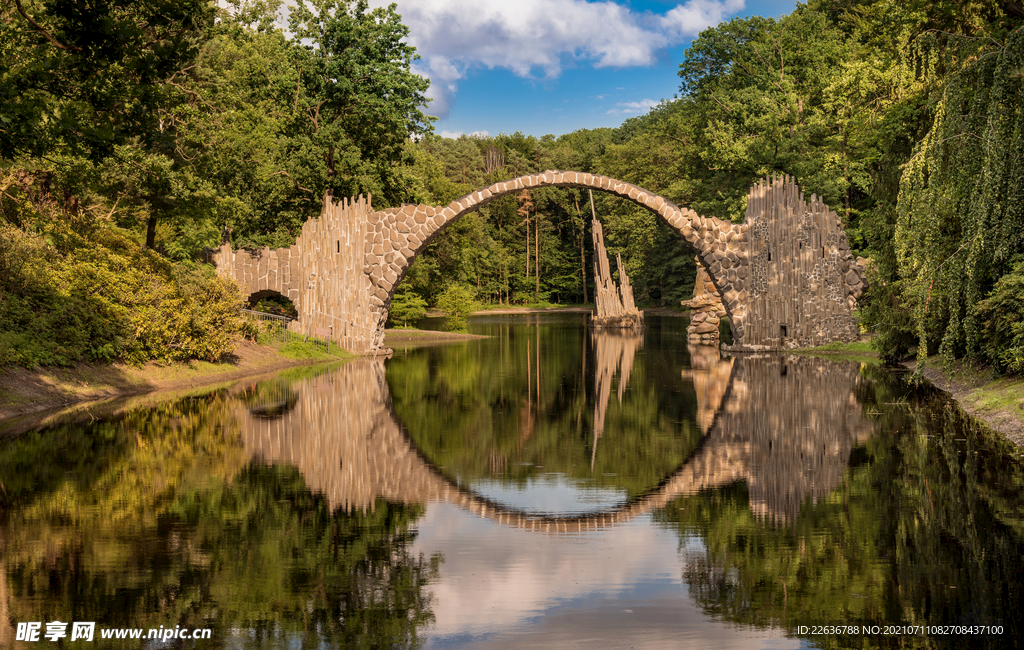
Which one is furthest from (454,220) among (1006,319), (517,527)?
(517,527)

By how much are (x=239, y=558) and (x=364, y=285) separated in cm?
2311

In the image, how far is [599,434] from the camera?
1423 centimetres

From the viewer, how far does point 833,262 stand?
97.4ft

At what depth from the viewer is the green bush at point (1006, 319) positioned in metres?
13.4

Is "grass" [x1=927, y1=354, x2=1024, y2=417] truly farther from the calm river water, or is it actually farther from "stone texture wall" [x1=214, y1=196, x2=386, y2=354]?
"stone texture wall" [x1=214, y1=196, x2=386, y2=354]

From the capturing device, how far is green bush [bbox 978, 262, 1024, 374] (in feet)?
43.9

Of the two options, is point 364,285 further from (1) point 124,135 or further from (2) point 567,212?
(2) point 567,212

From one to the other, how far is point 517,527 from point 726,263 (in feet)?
76.3

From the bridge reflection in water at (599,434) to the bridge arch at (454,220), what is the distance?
780 cm

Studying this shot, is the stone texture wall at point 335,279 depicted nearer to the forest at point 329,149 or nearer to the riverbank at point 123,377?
the riverbank at point 123,377

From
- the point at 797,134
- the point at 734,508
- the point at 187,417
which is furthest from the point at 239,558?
the point at 797,134

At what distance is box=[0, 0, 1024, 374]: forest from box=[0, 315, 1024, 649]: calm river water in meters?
3.23

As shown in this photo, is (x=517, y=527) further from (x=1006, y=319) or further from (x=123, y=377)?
(x=123, y=377)

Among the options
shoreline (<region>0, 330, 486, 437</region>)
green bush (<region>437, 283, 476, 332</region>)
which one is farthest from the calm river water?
green bush (<region>437, 283, 476, 332</region>)
